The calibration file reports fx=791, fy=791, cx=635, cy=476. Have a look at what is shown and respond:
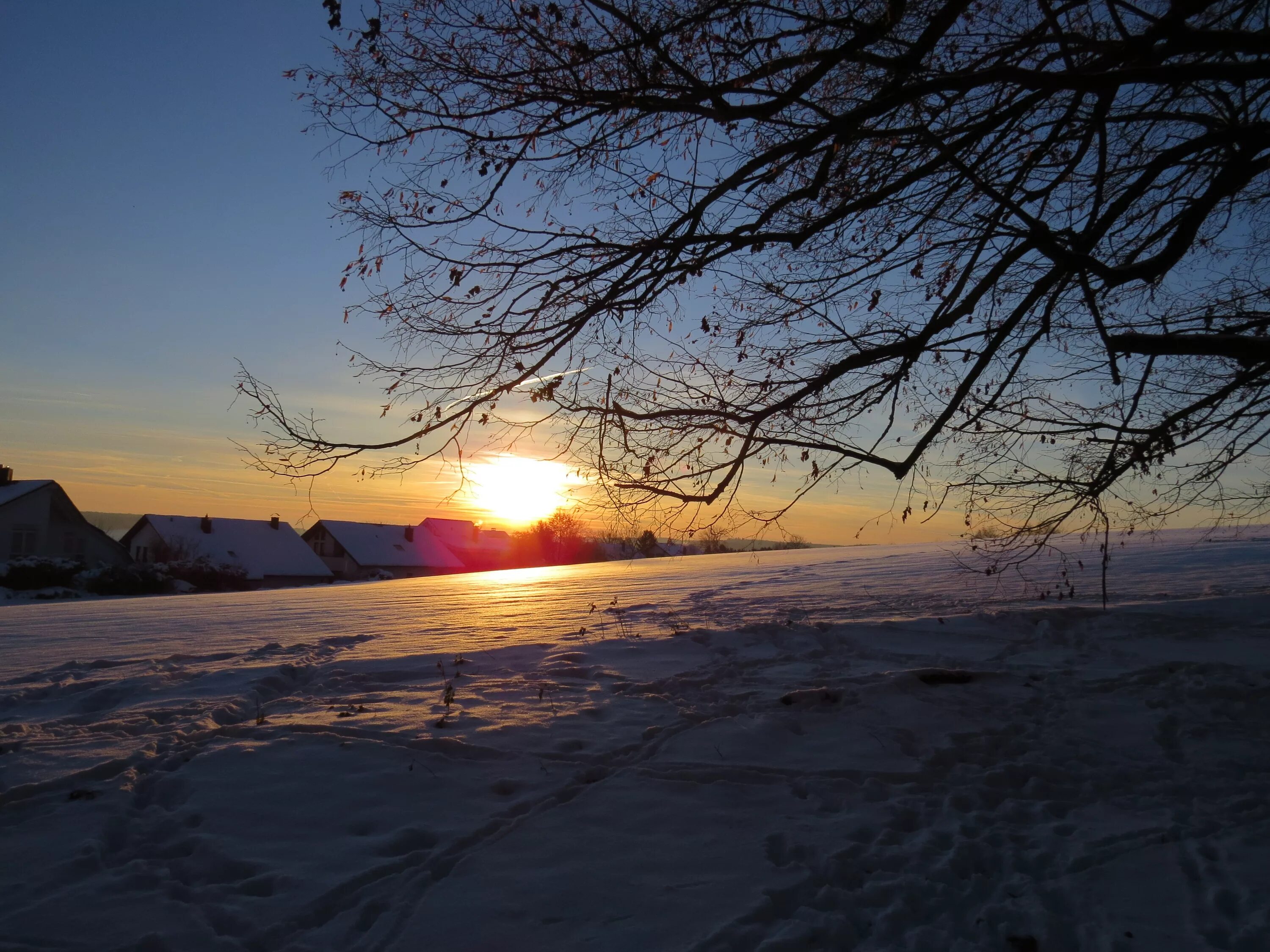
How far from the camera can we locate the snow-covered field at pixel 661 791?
2779mm

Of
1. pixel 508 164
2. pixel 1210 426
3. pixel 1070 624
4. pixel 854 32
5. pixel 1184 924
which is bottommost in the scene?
pixel 1184 924

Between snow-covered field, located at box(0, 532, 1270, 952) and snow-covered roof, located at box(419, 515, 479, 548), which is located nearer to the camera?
snow-covered field, located at box(0, 532, 1270, 952)

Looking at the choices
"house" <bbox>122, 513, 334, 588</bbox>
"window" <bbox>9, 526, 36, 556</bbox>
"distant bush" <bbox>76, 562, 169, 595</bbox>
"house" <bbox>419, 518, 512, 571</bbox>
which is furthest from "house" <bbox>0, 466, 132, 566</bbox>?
"house" <bbox>419, 518, 512, 571</bbox>

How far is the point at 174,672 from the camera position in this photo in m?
6.30

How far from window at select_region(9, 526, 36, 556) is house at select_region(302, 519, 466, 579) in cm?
1521

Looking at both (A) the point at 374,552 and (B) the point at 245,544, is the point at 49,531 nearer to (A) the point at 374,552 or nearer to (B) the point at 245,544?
(B) the point at 245,544

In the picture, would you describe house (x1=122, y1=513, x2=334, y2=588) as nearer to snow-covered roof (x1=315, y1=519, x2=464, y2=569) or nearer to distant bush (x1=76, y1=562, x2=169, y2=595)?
snow-covered roof (x1=315, y1=519, x2=464, y2=569)

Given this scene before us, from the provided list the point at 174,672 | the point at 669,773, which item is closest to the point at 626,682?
the point at 669,773

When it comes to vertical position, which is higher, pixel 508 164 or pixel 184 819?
pixel 508 164

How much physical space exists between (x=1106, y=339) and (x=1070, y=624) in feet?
11.7

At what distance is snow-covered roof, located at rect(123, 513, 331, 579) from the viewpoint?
41.3 meters

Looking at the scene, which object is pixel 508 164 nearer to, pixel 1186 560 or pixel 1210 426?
pixel 1210 426

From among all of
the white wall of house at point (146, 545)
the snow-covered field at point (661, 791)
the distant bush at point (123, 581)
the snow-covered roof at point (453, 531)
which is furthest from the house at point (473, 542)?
the snow-covered field at point (661, 791)

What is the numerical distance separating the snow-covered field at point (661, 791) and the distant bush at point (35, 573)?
80.6 ft
